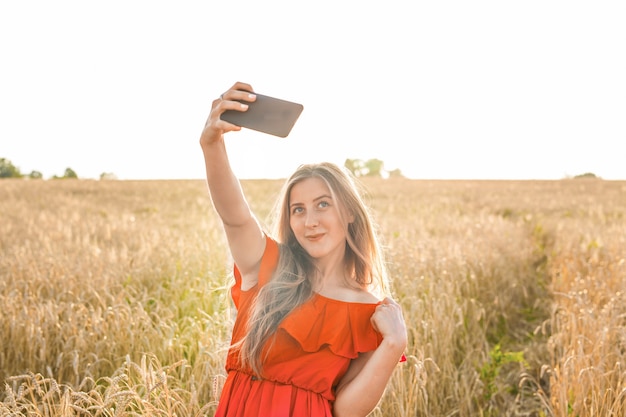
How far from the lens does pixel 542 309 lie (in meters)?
5.83

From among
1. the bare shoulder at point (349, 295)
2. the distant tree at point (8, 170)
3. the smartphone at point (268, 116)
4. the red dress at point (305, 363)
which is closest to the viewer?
the smartphone at point (268, 116)

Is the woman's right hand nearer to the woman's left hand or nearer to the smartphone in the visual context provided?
the smartphone

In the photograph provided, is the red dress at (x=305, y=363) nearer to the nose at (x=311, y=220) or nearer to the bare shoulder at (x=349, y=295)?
the bare shoulder at (x=349, y=295)

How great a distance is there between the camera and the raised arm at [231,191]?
179 centimetres

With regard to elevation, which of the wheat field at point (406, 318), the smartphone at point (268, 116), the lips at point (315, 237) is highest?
the smartphone at point (268, 116)

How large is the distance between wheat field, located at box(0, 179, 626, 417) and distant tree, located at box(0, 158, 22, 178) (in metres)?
49.5

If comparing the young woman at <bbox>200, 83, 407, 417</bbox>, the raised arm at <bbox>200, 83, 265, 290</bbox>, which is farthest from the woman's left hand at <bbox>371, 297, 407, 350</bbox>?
the raised arm at <bbox>200, 83, 265, 290</bbox>

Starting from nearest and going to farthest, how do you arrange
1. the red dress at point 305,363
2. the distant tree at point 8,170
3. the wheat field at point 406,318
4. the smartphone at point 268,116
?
the smartphone at point 268,116 → the red dress at point 305,363 → the wheat field at point 406,318 → the distant tree at point 8,170

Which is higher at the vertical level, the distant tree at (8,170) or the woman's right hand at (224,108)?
the distant tree at (8,170)

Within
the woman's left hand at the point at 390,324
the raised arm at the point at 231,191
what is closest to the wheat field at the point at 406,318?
the raised arm at the point at 231,191

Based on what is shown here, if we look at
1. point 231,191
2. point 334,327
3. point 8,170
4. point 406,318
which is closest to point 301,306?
point 334,327

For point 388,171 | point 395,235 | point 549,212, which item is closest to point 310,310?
point 395,235

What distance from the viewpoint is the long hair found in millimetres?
1910

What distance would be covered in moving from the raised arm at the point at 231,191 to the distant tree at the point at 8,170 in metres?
56.4
